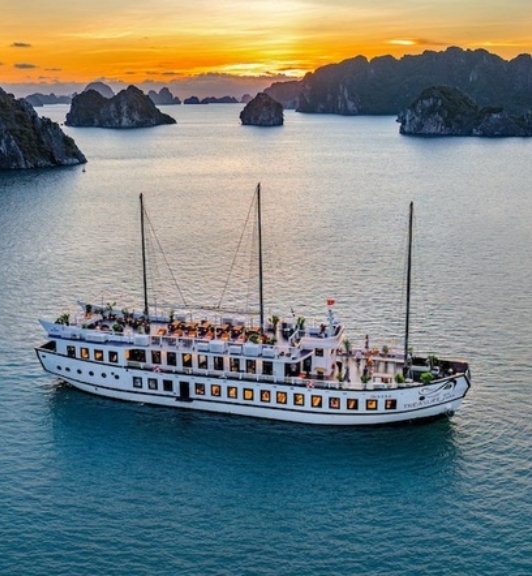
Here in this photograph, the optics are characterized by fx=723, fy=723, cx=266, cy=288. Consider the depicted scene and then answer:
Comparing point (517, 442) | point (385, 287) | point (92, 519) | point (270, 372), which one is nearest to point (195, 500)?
point (92, 519)

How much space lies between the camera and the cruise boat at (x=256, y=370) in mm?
56594

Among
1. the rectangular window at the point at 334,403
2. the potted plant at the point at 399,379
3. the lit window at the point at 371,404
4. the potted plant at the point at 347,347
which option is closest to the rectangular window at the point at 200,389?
the rectangular window at the point at 334,403

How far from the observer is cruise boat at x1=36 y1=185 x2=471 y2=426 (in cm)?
5659

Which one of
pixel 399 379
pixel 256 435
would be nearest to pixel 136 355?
pixel 256 435

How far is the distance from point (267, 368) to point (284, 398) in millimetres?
2948

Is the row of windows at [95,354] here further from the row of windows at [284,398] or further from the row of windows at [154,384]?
the row of windows at [284,398]

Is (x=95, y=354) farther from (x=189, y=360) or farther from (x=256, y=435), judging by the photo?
(x=256, y=435)

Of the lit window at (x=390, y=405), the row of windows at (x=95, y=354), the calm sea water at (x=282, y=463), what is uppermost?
the row of windows at (x=95, y=354)

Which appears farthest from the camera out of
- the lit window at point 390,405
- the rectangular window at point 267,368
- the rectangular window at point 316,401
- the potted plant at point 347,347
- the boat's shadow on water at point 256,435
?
the potted plant at point 347,347

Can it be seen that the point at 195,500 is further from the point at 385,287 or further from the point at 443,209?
the point at 443,209

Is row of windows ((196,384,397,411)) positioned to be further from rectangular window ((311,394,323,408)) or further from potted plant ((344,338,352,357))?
potted plant ((344,338,352,357))

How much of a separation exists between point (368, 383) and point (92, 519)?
2317cm

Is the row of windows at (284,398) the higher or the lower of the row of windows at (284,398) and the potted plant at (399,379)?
the lower

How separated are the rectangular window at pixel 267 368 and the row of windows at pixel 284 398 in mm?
1748
